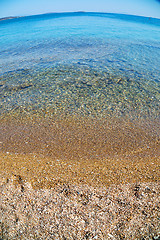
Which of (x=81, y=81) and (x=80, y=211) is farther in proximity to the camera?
(x=81, y=81)

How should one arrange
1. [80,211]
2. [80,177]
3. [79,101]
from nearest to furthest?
1. [80,211]
2. [80,177]
3. [79,101]

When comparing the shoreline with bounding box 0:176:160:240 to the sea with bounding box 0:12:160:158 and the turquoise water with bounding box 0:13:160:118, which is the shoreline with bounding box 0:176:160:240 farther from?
the turquoise water with bounding box 0:13:160:118

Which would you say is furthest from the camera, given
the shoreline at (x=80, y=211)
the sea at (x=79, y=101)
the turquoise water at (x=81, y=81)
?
the turquoise water at (x=81, y=81)

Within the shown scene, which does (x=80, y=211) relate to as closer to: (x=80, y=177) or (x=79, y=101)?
(x=80, y=177)

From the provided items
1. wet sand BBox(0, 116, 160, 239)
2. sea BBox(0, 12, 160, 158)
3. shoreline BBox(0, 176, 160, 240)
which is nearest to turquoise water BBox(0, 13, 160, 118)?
sea BBox(0, 12, 160, 158)

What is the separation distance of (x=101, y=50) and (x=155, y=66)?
566 cm

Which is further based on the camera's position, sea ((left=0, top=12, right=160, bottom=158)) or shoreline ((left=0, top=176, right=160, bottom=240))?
sea ((left=0, top=12, right=160, bottom=158))

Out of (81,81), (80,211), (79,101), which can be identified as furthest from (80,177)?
(81,81)

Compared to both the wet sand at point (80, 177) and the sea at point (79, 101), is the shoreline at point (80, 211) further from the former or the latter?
the sea at point (79, 101)

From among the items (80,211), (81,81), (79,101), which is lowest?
(80,211)

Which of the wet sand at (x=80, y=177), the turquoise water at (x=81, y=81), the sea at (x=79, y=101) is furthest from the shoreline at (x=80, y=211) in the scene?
the turquoise water at (x=81, y=81)

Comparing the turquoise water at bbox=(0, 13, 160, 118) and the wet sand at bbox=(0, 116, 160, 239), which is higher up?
the turquoise water at bbox=(0, 13, 160, 118)

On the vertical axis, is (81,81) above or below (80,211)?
A: above

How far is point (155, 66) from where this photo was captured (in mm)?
12805
